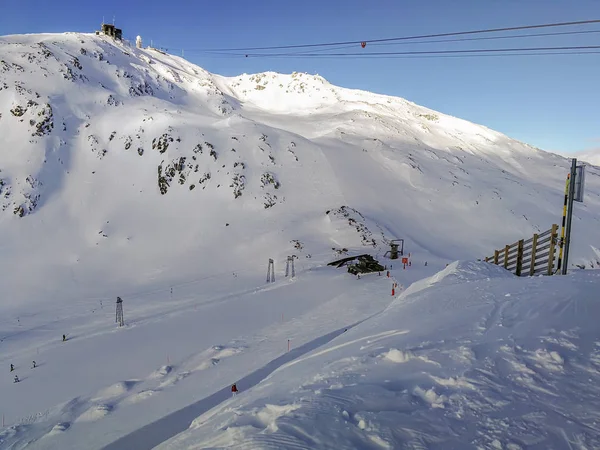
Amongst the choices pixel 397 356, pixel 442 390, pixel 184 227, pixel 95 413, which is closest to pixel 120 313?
pixel 95 413

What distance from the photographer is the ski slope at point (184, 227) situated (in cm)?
1205

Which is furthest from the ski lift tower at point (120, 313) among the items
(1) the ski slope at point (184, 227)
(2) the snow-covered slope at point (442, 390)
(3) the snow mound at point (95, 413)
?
(2) the snow-covered slope at point (442, 390)

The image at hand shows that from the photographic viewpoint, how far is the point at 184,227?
35500 mm

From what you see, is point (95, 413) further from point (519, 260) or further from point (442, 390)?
point (519, 260)

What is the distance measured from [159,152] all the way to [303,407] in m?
43.8

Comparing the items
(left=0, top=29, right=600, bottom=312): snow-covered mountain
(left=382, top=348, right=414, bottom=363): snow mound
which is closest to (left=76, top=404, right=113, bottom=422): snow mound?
(left=382, top=348, right=414, bottom=363): snow mound

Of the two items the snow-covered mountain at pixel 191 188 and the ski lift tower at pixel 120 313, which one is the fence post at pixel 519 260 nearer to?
the snow-covered mountain at pixel 191 188

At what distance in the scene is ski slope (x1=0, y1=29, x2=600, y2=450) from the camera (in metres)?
12.1

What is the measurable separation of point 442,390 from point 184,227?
Result: 3332 cm

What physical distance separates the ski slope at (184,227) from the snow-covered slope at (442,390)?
0.48 metres

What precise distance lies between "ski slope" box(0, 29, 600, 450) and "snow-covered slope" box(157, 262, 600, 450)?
48 centimetres

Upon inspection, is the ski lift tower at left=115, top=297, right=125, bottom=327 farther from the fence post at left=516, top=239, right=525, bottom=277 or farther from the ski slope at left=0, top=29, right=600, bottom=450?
the fence post at left=516, top=239, right=525, bottom=277

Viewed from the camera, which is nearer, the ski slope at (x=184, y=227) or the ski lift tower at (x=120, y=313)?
the ski slope at (x=184, y=227)

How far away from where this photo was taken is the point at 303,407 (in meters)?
4.60
